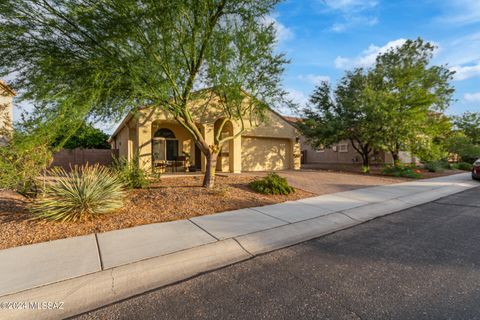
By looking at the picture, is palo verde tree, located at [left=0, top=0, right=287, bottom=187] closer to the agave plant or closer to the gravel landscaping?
the agave plant

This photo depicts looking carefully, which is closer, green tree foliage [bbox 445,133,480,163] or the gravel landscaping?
the gravel landscaping

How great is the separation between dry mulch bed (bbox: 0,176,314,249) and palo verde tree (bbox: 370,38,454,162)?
874 centimetres

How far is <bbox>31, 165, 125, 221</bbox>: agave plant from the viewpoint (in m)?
4.89

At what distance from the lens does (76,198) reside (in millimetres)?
5074

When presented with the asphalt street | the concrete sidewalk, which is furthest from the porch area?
the asphalt street

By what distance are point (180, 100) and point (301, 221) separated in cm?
516

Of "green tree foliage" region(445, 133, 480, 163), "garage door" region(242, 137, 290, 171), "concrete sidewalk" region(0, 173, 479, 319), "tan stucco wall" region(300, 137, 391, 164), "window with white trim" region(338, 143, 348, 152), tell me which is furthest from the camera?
"window with white trim" region(338, 143, 348, 152)

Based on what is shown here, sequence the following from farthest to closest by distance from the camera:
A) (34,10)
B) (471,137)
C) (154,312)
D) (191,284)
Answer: (471,137) < (34,10) < (191,284) < (154,312)

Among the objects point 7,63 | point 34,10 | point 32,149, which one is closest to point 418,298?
point 32,149

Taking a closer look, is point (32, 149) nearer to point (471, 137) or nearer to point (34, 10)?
point (34, 10)

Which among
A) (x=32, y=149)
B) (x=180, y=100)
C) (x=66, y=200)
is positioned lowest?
(x=66, y=200)

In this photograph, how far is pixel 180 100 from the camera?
24.0 ft

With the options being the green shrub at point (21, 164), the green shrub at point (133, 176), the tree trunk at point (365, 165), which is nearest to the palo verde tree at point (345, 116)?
the tree trunk at point (365, 165)

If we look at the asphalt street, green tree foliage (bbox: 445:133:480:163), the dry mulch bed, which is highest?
green tree foliage (bbox: 445:133:480:163)
